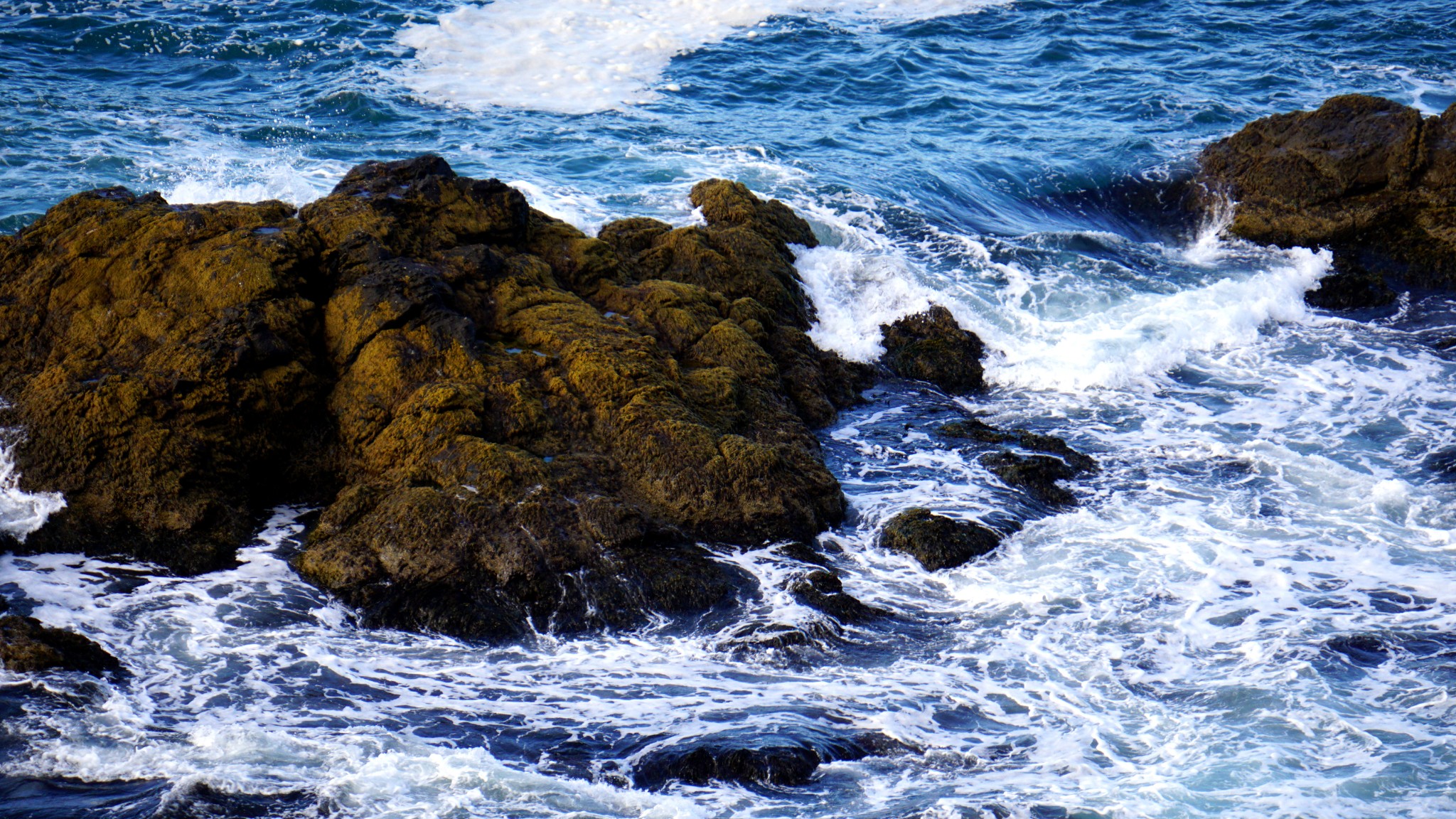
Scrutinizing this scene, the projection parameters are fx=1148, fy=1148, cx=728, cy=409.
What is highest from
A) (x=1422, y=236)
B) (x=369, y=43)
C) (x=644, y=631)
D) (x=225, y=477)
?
(x=369, y=43)

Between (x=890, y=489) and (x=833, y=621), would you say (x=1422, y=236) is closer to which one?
(x=890, y=489)

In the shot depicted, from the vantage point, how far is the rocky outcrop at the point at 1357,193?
44.7 feet

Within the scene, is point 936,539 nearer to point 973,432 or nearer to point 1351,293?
point 973,432

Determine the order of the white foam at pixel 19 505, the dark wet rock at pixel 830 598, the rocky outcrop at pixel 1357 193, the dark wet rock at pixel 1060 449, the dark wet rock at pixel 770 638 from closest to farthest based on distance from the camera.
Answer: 1. the dark wet rock at pixel 770 638
2. the dark wet rock at pixel 830 598
3. the white foam at pixel 19 505
4. the dark wet rock at pixel 1060 449
5. the rocky outcrop at pixel 1357 193

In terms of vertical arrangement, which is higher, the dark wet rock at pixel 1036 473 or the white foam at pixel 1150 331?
Result: the white foam at pixel 1150 331

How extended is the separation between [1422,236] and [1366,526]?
6414mm

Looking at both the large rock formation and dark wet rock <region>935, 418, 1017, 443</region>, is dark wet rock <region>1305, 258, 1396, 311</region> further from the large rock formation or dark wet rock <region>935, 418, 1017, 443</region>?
the large rock formation

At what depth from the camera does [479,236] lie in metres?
10.5

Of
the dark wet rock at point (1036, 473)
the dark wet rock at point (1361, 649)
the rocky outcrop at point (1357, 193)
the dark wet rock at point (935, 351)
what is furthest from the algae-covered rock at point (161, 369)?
the rocky outcrop at point (1357, 193)

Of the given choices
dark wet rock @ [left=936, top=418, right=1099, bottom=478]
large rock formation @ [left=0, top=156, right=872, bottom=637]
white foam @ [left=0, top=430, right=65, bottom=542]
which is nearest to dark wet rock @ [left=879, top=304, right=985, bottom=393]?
dark wet rock @ [left=936, top=418, right=1099, bottom=478]

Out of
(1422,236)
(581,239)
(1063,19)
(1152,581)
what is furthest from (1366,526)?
(1063,19)

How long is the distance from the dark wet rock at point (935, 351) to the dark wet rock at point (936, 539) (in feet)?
9.93

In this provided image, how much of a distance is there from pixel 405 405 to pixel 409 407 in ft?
0.20

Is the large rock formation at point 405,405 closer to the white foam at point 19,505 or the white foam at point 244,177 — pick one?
the white foam at point 19,505
